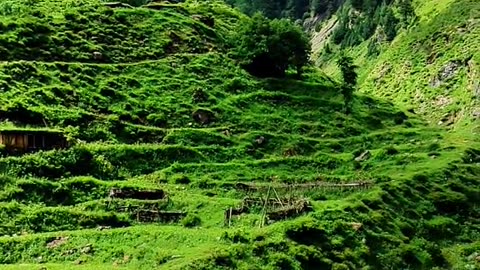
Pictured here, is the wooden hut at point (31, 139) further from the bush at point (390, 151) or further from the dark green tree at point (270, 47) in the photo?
the dark green tree at point (270, 47)

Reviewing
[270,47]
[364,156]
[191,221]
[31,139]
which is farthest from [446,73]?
[191,221]

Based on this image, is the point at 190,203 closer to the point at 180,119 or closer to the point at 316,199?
the point at 316,199

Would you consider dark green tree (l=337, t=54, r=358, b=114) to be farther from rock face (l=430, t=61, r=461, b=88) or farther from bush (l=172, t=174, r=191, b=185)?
bush (l=172, t=174, r=191, b=185)

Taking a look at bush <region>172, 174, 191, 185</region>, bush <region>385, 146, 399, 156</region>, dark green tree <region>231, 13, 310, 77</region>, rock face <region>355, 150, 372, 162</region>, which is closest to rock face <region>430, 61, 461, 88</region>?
dark green tree <region>231, 13, 310, 77</region>

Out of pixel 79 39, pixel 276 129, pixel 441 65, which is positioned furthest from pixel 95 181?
pixel 441 65

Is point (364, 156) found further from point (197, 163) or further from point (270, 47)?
point (270, 47)

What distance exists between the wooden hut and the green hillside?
1.26m

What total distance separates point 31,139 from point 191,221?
1742 centimetres

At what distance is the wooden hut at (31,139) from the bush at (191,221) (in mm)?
16000

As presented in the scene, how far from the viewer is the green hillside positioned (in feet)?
139

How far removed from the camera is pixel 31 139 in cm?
5641

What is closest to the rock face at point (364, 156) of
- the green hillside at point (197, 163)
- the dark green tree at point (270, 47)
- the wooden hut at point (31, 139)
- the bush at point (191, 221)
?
the green hillside at point (197, 163)

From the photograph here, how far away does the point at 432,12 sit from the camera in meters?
147

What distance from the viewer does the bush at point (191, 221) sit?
1855 inches
